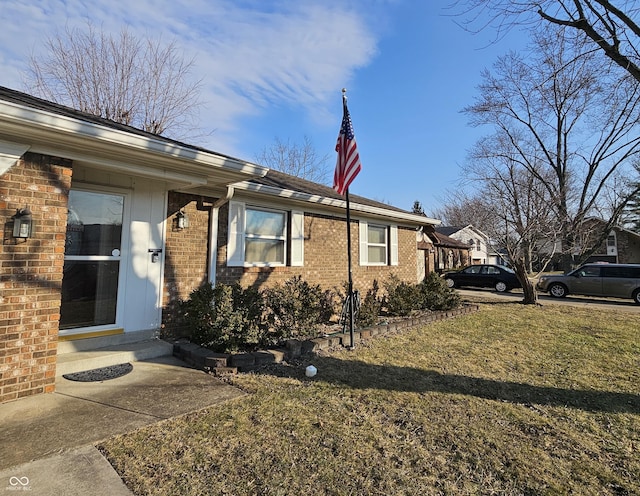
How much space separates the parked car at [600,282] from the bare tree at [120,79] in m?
18.2

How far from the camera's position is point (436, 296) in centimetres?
918

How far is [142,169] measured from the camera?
175 inches

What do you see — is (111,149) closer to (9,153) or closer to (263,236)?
(9,153)

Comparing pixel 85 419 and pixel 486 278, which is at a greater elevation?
pixel 486 278

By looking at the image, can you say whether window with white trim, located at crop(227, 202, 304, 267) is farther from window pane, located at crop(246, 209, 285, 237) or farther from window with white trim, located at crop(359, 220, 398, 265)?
window with white trim, located at crop(359, 220, 398, 265)

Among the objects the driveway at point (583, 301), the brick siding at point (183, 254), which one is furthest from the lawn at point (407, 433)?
the driveway at point (583, 301)

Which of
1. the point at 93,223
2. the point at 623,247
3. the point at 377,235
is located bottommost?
the point at 93,223

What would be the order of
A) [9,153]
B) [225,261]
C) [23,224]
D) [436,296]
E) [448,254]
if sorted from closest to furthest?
[9,153]
[23,224]
[225,261]
[436,296]
[448,254]

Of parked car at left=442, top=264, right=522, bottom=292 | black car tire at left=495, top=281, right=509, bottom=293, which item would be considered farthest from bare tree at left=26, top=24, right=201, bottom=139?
black car tire at left=495, top=281, right=509, bottom=293

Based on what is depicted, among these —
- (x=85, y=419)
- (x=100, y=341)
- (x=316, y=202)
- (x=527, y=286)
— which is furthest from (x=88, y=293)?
(x=527, y=286)

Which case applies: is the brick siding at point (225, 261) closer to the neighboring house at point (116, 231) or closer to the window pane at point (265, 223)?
the neighboring house at point (116, 231)

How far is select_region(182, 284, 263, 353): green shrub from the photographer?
15.3 ft

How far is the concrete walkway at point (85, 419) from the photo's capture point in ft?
7.17

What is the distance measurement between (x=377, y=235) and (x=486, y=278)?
11.7m
